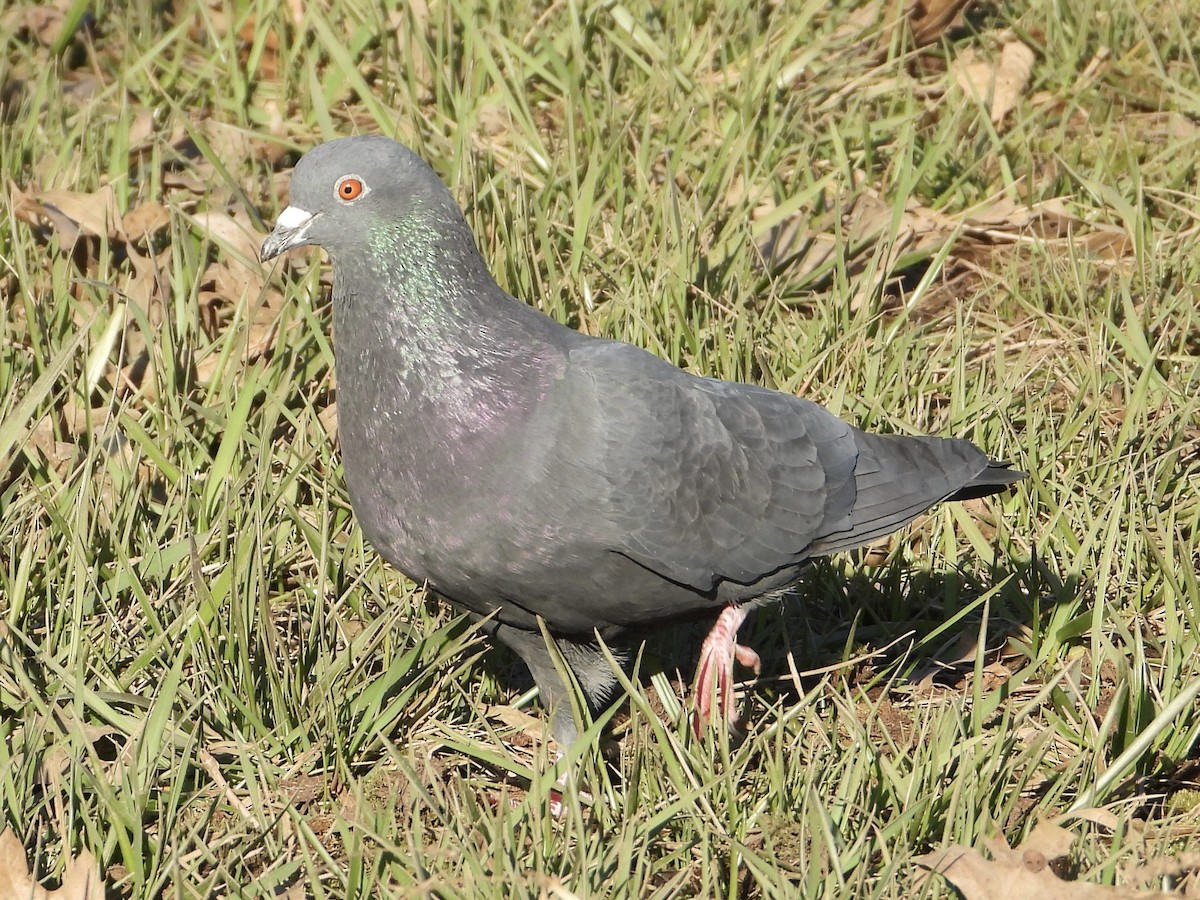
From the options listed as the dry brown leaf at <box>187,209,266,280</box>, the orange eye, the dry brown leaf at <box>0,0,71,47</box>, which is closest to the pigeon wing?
the orange eye

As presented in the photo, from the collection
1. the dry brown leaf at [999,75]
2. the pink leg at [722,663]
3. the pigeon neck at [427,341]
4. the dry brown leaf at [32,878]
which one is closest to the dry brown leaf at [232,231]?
the pigeon neck at [427,341]

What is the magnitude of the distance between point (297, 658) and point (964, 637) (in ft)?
5.99

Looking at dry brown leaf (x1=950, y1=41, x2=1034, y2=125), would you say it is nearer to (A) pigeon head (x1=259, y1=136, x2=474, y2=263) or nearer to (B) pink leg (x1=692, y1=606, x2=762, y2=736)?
(B) pink leg (x1=692, y1=606, x2=762, y2=736)

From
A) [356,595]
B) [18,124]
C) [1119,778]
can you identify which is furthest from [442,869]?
[18,124]

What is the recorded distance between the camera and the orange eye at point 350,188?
10.7 ft

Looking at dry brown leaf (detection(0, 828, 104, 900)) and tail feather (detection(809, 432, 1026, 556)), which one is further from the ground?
tail feather (detection(809, 432, 1026, 556))

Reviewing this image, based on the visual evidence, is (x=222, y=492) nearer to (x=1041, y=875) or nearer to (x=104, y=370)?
(x=104, y=370)

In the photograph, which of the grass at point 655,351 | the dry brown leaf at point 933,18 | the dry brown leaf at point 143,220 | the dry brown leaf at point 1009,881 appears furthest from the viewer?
the dry brown leaf at point 933,18

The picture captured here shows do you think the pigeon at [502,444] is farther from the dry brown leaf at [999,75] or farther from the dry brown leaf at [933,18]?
the dry brown leaf at [933,18]

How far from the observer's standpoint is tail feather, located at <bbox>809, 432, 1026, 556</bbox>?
3.70 metres

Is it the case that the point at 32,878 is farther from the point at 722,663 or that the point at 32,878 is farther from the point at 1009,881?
the point at 1009,881

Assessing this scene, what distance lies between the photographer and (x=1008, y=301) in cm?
490

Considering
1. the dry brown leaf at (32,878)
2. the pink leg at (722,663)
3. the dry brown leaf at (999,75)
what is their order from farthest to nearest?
the dry brown leaf at (999,75) < the pink leg at (722,663) < the dry brown leaf at (32,878)

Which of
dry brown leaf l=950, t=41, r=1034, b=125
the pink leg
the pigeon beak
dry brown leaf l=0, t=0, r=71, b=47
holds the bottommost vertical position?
the pink leg
